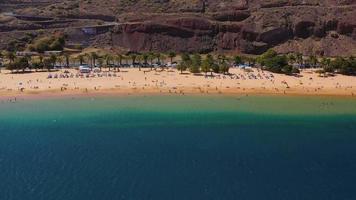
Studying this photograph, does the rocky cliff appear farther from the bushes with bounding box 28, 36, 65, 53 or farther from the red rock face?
the bushes with bounding box 28, 36, 65, 53

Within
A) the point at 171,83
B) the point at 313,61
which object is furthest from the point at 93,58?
the point at 313,61

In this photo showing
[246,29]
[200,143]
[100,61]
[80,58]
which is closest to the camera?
[200,143]

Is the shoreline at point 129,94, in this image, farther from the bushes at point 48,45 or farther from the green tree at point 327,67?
the bushes at point 48,45

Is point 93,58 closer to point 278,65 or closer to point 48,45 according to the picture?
point 48,45

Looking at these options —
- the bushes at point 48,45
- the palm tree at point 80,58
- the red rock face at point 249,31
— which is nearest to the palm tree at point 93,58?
the palm tree at point 80,58

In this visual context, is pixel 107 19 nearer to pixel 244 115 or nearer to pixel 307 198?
pixel 244 115

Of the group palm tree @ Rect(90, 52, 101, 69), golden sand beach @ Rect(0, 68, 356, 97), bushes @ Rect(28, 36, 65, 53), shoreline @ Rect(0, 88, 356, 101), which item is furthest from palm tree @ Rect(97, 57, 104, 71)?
shoreline @ Rect(0, 88, 356, 101)

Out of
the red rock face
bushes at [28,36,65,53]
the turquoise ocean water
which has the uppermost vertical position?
the red rock face

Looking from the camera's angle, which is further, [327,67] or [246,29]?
[246,29]
